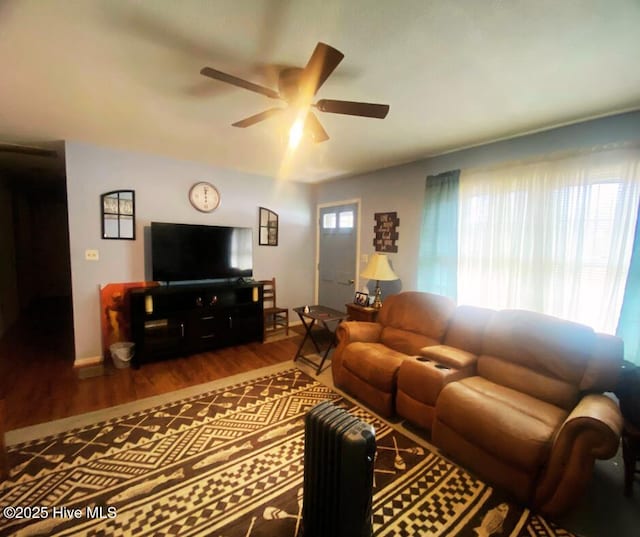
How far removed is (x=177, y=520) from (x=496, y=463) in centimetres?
180

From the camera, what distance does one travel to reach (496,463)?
1.71 meters

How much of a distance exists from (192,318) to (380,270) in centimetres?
236

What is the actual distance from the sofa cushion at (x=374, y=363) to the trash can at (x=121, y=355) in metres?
2.41

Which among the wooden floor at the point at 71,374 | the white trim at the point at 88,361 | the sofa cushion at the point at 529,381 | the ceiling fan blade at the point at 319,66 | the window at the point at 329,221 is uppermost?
the ceiling fan blade at the point at 319,66

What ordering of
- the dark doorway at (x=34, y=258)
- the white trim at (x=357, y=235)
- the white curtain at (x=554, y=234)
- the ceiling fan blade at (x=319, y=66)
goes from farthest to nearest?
1. the white trim at (x=357, y=235)
2. the dark doorway at (x=34, y=258)
3. the white curtain at (x=554, y=234)
4. the ceiling fan blade at (x=319, y=66)

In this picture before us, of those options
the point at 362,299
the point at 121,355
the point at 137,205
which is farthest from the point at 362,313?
the point at 137,205

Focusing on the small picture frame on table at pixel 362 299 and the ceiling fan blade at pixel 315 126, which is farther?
the small picture frame on table at pixel 362 299

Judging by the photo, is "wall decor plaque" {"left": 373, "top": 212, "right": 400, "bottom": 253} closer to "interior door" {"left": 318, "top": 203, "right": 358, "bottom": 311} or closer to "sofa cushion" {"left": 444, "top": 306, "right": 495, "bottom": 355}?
"interior door" {"left": 318, "top": 203, "right": 358, "bottom": 311}

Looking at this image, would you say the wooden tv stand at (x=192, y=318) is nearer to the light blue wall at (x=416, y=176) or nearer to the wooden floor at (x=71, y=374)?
the wooden floor at (x=71, y=374)

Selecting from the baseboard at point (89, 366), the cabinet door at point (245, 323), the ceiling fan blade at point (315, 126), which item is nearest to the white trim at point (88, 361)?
the baseboard at point (89, 366)

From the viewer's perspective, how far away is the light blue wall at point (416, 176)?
221 cm

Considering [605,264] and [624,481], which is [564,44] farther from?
[624,481]

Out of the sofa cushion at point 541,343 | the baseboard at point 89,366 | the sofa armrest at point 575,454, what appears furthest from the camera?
the baseboard at point 89,366

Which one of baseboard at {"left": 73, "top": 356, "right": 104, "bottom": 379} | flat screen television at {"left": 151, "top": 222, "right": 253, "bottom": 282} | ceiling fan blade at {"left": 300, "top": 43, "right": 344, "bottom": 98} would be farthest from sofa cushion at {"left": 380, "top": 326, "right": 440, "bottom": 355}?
baseboard at {"left": 73, "top": 356, "right": 104, "bottom": 379}
